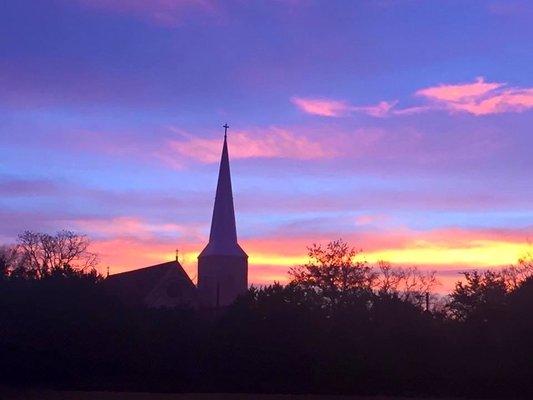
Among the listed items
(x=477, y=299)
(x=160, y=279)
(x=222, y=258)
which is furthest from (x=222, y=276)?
(x=477, y=299)

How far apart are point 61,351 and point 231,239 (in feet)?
129

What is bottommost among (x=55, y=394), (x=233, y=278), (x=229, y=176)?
(x=55, y=394)

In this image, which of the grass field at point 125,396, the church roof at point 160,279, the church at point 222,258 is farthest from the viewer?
the church at point 222,258

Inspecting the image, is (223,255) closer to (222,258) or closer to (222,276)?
(222,258)

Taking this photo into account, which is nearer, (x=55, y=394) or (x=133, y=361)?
(x=55, y=394)

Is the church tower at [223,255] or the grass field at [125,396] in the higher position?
the church tower at [223,255]

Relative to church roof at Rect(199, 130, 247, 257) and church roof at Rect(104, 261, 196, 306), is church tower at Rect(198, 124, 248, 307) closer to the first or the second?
church roof at Rect(199, 130, 247, 257)

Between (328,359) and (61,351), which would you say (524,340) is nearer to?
(328,359)

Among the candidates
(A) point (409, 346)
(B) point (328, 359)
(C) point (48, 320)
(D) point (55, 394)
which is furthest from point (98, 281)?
(A) point (409, 346)

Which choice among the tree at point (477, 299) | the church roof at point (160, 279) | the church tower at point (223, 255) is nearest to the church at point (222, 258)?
the church tower at point (223, 255)

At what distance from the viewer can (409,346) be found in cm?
3231

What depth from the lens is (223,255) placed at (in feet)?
226

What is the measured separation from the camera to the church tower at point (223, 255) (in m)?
68.6

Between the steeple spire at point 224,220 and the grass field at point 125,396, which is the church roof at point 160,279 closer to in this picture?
the steeple spire at point 224,220
